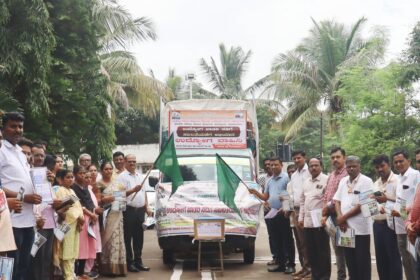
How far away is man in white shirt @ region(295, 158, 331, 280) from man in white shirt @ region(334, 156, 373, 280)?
96 cm

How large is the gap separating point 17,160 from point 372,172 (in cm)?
2100

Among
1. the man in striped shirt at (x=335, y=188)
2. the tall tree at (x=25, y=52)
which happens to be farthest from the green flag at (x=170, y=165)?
the tall tree at (x=25, y=52)

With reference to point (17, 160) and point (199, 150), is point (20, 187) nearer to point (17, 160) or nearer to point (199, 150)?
point (17, 160)

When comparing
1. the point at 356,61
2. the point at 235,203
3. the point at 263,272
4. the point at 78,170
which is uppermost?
the point at 356,61

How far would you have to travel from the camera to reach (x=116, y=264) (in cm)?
995

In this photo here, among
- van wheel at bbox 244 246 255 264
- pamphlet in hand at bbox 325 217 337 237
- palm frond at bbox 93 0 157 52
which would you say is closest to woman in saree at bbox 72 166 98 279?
van wheel at bbox 244 246 255 264

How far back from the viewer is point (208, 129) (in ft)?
42.5

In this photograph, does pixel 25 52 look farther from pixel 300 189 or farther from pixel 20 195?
pixel 20 195

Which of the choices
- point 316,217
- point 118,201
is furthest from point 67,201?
point 316,217

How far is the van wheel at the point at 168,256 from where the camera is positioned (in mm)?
10961

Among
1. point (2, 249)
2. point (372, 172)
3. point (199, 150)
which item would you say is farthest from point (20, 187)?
point (372, 172)

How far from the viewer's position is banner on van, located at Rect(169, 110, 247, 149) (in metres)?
12.9

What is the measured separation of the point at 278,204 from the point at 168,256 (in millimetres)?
2331

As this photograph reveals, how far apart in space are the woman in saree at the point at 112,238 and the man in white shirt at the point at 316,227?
3.22 meters
